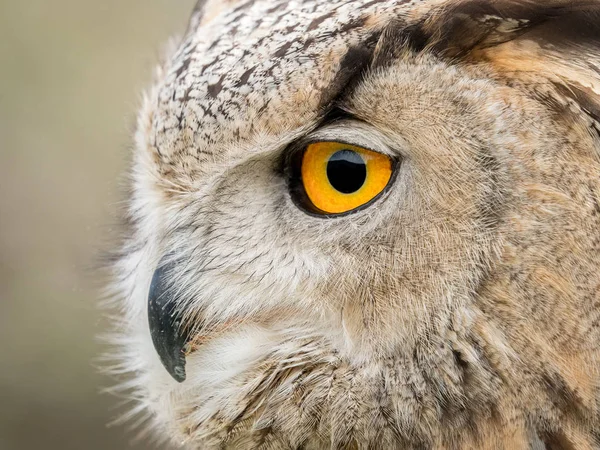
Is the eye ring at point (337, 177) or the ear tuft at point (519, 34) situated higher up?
the ear tuft at point (519, 34)

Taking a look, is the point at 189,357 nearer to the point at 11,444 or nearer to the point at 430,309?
the point at 430,309

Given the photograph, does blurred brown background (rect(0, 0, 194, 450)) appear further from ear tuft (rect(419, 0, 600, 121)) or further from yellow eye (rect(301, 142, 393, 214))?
ear tuft (rect(419, 0, 600, 121))

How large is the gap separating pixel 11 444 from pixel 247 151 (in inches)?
139

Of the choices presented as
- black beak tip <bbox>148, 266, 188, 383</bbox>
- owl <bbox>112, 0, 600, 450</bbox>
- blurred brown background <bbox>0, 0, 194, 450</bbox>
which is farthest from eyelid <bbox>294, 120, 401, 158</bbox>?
blurred brown background <bbox>0, 0, 194, 450</bbox>

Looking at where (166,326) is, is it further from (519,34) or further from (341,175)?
(519,34)

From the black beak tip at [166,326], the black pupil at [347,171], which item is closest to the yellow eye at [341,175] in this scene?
the black pupil at [347,171]

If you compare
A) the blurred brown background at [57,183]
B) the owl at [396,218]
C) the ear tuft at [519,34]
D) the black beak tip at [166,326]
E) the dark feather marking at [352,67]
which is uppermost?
the ear tuft at [519,34]

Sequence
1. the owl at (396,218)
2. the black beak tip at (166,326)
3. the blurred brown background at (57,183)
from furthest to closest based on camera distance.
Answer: the blurred brown background at (57,183)
the black beak tip at (166,326)
the owl at (396,218)

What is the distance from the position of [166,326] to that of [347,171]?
1.44 feet

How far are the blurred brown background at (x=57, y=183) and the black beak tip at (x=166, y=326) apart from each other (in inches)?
107

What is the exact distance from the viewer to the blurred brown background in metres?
4.16

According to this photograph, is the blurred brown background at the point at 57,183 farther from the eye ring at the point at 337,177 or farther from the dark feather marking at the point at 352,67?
the dark feather marking at the point at 352,67

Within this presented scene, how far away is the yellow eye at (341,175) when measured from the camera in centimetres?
113

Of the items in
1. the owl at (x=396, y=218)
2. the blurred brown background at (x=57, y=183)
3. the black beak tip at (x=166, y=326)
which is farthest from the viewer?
the blurred brown background at (x=57, y=183)
